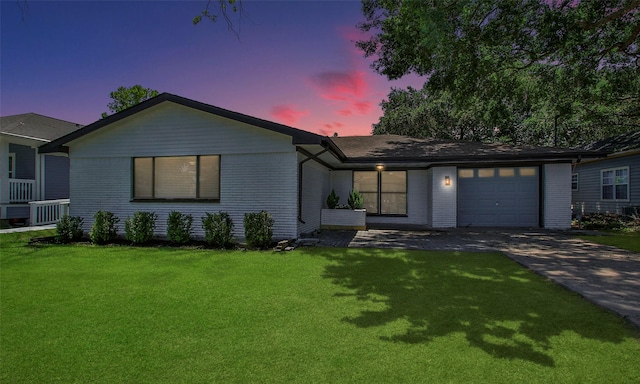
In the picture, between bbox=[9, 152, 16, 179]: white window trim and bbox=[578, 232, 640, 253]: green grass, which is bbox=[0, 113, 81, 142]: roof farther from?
bbox=[578, 232, 640, 253]: green grass

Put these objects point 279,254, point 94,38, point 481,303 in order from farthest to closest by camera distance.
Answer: point 94,38 < point 279,254 < point 481,303

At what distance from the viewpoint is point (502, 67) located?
10.4 meters

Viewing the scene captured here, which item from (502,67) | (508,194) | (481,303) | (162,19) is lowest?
(481,303)

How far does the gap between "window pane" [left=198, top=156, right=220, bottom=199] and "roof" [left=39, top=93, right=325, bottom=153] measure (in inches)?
58.0

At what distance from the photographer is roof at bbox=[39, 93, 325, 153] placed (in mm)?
8305

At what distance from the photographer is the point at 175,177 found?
997 centimetres

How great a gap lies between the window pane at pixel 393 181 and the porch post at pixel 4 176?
586 inches

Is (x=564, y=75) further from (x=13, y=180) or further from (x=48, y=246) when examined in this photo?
(x=13, y=180)

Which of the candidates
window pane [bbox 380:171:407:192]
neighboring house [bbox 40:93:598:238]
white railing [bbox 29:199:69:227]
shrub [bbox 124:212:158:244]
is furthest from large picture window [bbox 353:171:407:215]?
white railing [bbox 29:199:69:227]

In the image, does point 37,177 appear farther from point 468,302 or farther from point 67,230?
point 468,302

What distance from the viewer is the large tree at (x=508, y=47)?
860cm

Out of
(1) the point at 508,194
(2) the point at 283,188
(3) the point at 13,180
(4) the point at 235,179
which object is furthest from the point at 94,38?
(1) the point at 508,194

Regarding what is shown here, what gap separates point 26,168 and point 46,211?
8.67 ft

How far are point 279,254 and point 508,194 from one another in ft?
32.8
